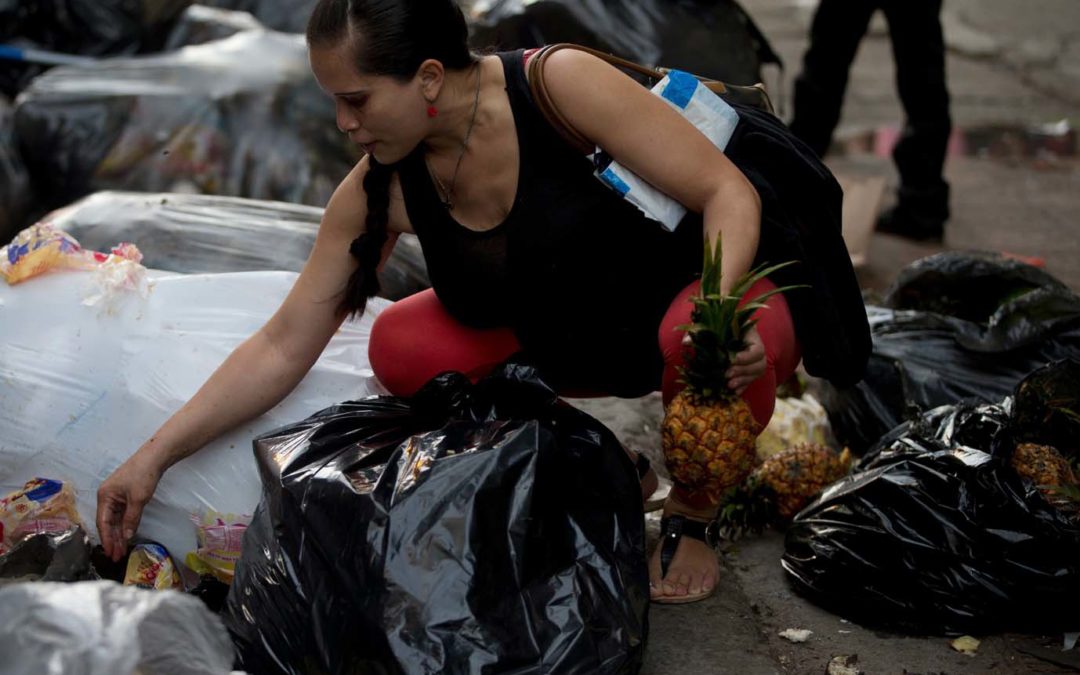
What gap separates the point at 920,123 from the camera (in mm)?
4332

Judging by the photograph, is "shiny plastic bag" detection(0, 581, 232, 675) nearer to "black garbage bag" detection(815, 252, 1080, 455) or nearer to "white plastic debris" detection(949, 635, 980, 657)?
"white plastic debris" detection(949, 635, 980, 657)

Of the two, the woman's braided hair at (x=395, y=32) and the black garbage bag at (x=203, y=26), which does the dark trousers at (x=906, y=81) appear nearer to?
the black garbage bag at (x=203, y=26)

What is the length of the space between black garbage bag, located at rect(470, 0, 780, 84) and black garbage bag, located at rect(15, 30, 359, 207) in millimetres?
593

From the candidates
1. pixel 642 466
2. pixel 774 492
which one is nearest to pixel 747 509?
pixel 774 492

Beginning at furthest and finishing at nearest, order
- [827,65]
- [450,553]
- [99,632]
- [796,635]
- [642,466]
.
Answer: [827,65], [642,466], [796,635], [450,553], [99,632]

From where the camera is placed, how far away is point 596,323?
226 cm

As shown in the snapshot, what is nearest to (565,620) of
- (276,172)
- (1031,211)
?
(276,172)

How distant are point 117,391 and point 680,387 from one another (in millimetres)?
1058

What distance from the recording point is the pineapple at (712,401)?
6.14ft

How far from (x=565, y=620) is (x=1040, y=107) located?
A: 5413 mm

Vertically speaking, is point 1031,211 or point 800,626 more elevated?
point 800,626

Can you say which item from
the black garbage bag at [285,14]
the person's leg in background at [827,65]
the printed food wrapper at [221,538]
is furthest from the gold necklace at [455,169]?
the black garbage bag at [285,14]

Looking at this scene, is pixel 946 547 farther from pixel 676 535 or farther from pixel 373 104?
pixel 373 104

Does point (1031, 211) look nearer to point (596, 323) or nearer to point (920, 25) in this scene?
point (920, 25)
